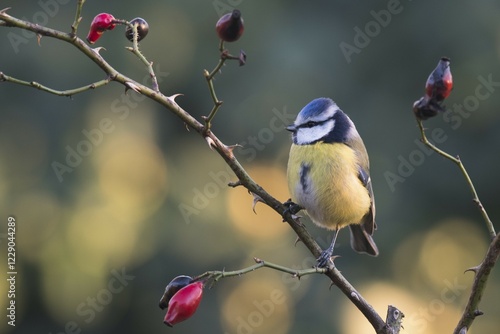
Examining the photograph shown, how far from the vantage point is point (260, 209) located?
4.98 meters

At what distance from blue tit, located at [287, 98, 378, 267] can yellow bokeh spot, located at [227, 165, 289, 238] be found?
2.22 m

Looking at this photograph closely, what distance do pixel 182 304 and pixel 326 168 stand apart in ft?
4.27

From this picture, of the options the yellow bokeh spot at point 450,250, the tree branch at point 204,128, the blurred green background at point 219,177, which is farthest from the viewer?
the yellow bokeh spot at point 450,250

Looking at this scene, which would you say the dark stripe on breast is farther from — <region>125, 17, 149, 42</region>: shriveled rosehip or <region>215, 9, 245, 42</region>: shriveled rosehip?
<region>215, 9, 245, 42</region>: shriveled rosehip

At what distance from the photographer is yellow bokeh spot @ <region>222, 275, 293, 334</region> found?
15.9 feet

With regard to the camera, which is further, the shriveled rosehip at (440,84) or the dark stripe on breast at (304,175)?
the dark stripe on breast at (304,175)

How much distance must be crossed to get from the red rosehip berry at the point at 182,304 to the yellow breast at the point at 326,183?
3.89 ft

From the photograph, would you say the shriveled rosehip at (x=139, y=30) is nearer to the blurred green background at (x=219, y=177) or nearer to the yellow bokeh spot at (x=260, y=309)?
the blurred green background at (x=219, y=177)

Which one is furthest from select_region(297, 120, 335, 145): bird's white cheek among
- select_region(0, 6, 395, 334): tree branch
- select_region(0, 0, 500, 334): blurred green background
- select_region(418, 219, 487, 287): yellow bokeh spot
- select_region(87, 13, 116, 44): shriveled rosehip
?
select_region(418, 219, 487, 287): yellow bokeh spot

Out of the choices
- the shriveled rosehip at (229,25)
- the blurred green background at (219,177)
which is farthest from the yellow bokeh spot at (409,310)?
the shriveled rosehip at (229,25)

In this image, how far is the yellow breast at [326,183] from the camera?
2.50 metres

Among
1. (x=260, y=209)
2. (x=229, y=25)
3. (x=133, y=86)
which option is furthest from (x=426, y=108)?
(x=260, y=209)

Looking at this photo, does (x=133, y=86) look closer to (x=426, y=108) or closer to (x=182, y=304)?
(x=182, y=304)

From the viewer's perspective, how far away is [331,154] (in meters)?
2.56
